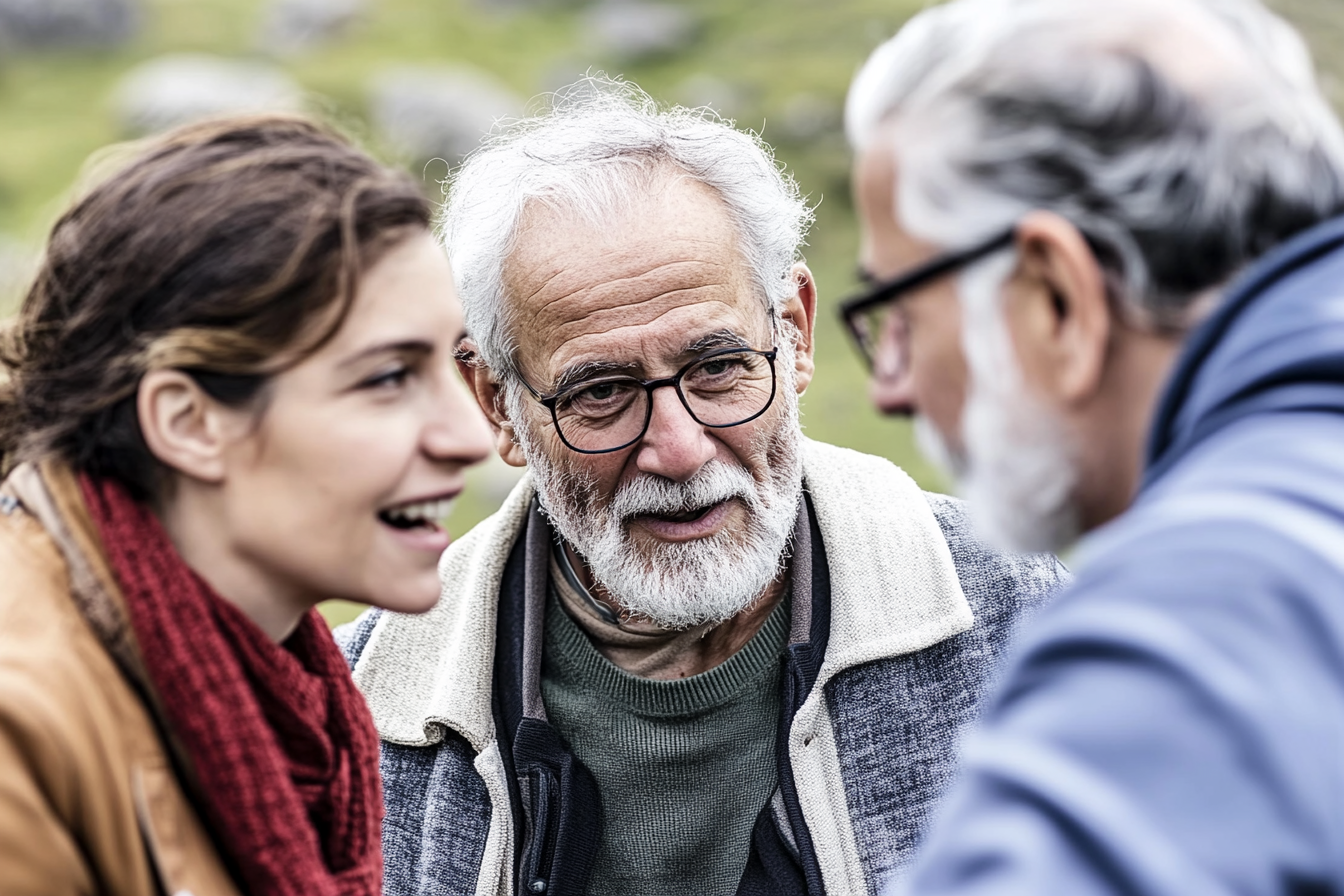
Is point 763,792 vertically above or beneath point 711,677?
beneath

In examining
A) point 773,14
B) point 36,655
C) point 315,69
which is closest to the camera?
point 36,655

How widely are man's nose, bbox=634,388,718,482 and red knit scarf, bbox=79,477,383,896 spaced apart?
1.18 metres

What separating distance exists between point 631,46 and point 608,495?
98.5 ft

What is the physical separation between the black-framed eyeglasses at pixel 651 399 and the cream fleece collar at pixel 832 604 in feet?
1.16

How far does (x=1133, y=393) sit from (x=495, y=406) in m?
2.32

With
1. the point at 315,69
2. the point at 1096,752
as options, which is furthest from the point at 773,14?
the point at 1096,752

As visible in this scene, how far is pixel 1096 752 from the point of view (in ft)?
3.93

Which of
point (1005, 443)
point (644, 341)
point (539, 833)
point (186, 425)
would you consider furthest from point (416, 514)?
point (539, 833)

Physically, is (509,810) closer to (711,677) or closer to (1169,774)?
(711,677)

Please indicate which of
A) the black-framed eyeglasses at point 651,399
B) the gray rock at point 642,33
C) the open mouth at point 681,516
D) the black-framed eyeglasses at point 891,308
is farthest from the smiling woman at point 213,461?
the gray rock at point 642,33

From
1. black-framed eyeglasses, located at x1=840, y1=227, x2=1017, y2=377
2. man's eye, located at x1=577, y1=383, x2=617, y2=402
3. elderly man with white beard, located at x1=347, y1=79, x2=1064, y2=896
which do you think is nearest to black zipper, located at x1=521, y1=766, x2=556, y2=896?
elderly man with white beard, located at x1=347, y1=79, x2=1064, y2=896

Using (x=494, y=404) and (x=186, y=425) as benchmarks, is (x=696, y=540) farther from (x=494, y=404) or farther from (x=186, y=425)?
(x=186, y=425)

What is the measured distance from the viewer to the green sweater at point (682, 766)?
3246 mm

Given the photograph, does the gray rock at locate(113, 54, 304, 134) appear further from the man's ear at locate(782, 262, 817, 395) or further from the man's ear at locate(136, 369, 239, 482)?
the man's ear at locate(136, 369, 239, 482)
